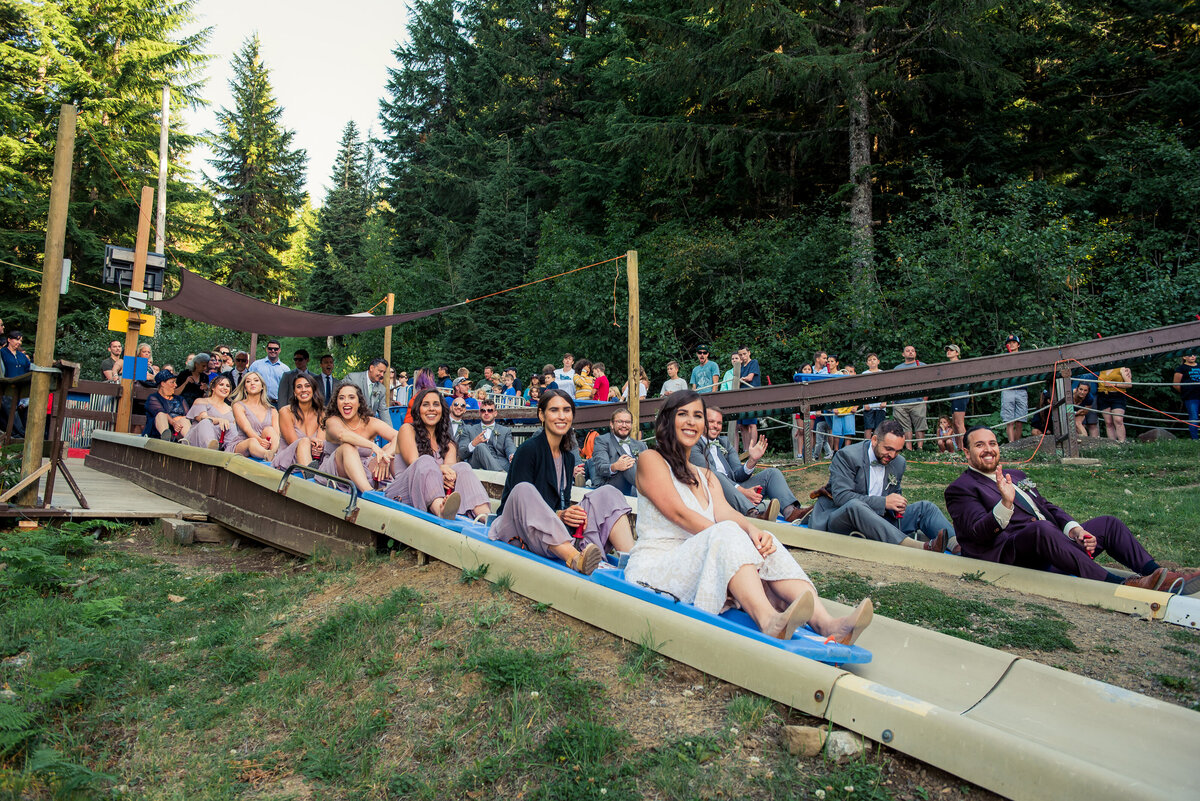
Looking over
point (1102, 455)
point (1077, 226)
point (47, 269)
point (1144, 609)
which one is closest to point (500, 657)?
point (1144, 609)

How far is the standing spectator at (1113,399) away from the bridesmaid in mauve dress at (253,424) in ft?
37.6

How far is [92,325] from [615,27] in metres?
17.6

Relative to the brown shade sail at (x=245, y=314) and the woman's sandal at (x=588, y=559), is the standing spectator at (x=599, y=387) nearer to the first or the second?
the brown shade sail at (x=245, y=314)

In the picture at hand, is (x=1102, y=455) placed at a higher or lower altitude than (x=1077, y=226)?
lower

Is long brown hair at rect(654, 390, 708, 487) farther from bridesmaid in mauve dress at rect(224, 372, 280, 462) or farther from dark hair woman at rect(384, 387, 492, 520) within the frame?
bridesmaid in mauve dress at rect(224, 372, 280, 462)

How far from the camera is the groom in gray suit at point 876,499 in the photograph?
6.61 metres

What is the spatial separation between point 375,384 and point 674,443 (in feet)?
28.1

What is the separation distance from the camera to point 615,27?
968 inches

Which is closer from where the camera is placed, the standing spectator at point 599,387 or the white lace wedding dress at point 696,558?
the white lace wedding dress at point 696,558

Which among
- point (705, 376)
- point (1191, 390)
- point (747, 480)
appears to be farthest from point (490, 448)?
point (1191, 390)

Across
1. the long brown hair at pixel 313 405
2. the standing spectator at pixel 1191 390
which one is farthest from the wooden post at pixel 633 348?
the standing spectator at pixel 1191 390

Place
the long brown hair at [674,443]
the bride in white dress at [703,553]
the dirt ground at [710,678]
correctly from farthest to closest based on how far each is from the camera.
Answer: the long brown hair at [674,443] < the bride in white dress at [703,553] < the dirt ground at [710,678]

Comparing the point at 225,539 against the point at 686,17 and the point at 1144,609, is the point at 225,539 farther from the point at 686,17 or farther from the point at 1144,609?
the point at 686,17

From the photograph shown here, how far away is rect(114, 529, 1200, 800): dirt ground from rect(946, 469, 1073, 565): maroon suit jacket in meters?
0.33
